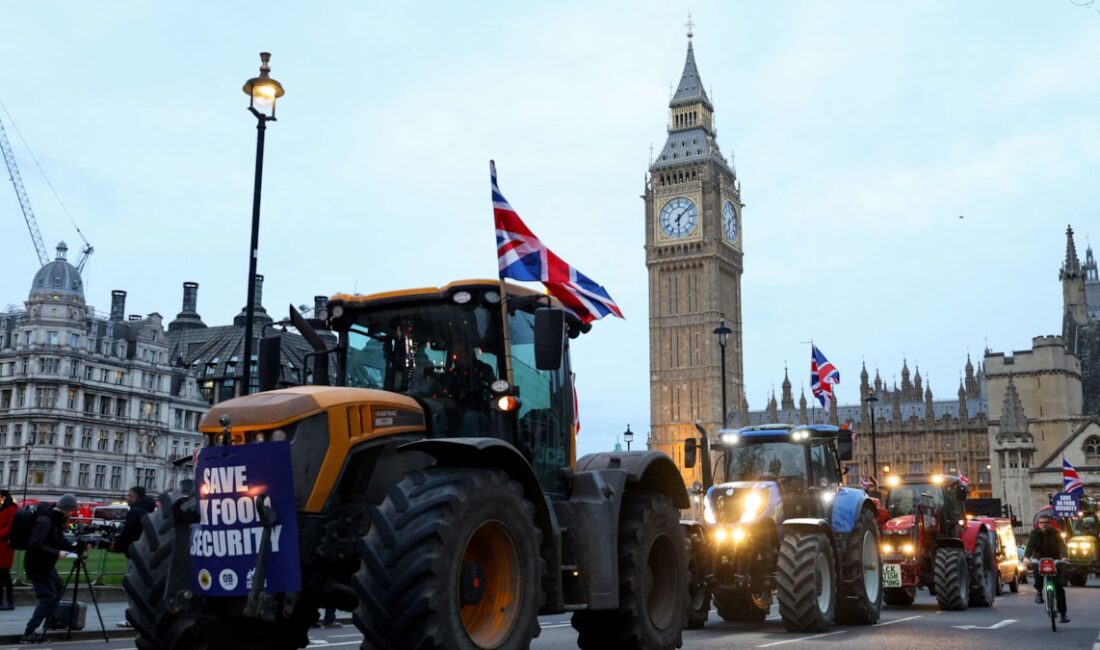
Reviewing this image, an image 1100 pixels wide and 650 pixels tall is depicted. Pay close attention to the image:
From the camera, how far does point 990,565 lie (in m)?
23.0

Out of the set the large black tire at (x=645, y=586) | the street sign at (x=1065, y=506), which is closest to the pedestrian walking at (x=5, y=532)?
the large black tire at (x=645, y=586)

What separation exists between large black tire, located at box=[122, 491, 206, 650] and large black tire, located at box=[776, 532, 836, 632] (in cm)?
925

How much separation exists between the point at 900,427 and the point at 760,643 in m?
112

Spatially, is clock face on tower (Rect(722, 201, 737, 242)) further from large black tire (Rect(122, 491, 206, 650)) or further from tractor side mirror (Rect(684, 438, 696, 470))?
large black tire (Rect(122, 491, 206, 650))

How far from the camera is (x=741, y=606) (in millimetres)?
16297

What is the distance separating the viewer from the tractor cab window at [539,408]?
27.8 feet

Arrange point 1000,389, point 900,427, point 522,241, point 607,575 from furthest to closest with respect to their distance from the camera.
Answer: point 900,427 < point 1000,389 < point 522,241 < point 607,575

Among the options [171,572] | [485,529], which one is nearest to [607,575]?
[485,529]

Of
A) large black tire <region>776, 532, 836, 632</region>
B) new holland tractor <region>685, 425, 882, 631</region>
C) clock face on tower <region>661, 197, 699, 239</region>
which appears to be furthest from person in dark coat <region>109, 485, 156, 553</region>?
clock face on tower <region>661, 197, 699, 239</region>

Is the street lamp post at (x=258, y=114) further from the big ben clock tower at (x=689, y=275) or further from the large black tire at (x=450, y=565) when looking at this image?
the big ben clock tower at (x=689, y=275)

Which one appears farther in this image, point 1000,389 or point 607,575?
point 1000,389

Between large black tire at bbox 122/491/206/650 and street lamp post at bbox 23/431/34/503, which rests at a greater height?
street lamp post at bbox 23/431/34/503

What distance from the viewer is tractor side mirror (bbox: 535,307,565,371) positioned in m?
7.69

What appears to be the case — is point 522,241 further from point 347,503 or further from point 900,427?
point 900,427
